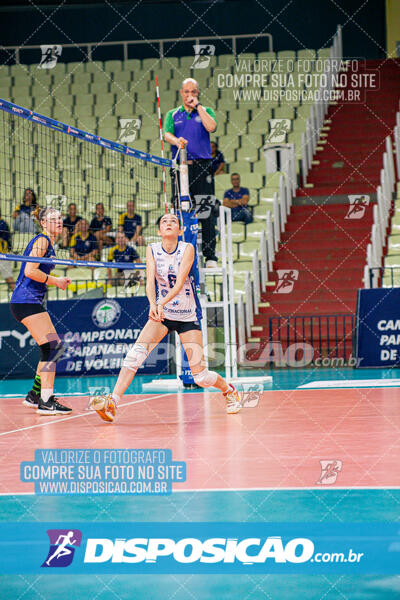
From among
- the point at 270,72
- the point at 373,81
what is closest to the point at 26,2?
the point at 270,72

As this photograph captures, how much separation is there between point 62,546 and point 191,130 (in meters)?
8.33

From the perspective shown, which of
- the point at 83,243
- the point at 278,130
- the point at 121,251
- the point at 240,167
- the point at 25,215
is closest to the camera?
the point at 121,251

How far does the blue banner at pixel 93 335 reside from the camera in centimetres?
1467

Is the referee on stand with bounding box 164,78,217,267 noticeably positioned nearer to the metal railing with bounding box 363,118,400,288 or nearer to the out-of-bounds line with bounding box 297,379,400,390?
the out-of-bounds line with bounding box 297,379,400,390

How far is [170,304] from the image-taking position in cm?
779

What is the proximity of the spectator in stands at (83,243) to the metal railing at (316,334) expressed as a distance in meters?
3.39

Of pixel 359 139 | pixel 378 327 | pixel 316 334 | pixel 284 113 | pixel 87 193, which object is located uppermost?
pixel 284 113

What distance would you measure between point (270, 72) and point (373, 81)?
3689 millimetres

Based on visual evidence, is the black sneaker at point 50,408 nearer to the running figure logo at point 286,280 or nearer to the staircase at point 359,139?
the running figure logo at point 286,280

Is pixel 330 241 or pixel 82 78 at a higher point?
pixel 82 78

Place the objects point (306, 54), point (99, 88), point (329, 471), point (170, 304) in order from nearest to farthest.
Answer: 1. point (329, 471)
2. point (170, 304)
3. point (306, 54)
4. point (99, 88)

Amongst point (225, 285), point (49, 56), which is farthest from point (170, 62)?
point (225, 285)

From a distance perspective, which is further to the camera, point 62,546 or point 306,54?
point 306,54

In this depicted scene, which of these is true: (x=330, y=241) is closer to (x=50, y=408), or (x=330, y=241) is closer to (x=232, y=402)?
(x=232, y=402)
